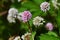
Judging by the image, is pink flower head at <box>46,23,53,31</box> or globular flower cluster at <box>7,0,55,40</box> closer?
Result: globular flower cluster at <box>7,0,55,40</box>

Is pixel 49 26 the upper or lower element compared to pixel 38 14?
lower

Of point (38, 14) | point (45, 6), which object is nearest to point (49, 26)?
point (38, 14)

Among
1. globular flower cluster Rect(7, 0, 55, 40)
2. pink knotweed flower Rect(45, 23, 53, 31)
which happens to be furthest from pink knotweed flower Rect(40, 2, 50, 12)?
pink knotweed flower Rect(45, 23, 53, 31)

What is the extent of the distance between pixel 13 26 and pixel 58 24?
2.30ft

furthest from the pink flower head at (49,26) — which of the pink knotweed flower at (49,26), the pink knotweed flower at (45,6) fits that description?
the pink knotweed flower at (45,6)

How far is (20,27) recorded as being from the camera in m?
2.12

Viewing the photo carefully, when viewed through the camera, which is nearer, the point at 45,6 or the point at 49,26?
the point at 45,6

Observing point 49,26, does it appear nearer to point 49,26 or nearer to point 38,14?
point 49,26

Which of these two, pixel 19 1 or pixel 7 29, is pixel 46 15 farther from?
pixel 7 29

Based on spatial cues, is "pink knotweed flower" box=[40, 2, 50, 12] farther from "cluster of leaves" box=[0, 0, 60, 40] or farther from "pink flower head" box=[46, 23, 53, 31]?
"pink flower head" box=[46, 23, 53, 31]

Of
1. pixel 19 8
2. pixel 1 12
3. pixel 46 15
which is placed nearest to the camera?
pixel 46 15

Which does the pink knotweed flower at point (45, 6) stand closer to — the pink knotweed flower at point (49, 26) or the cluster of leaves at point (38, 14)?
the cluster of leaves at point (38, 14)

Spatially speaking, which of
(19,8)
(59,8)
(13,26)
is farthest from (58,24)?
(13,26)

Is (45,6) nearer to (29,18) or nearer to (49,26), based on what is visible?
(29,18)
